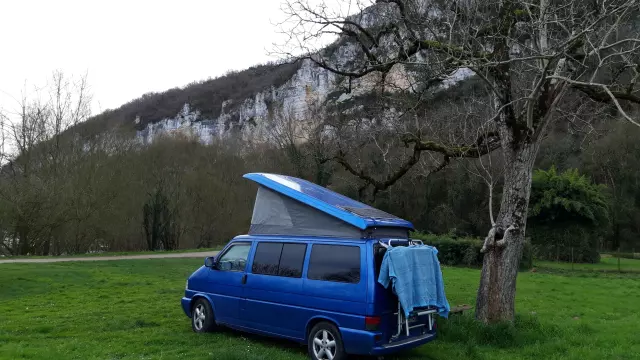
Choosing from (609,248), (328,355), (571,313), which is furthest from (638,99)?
(609,248)

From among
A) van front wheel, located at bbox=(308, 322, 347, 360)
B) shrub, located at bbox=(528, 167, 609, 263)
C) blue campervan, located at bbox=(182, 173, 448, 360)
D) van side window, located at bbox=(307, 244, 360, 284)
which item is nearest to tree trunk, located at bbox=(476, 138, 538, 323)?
blue campervan, located at bbox=(182, 173, 448, 360)

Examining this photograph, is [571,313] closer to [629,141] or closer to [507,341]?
[507,341]

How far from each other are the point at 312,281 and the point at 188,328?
327 cm

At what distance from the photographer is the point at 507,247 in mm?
8695

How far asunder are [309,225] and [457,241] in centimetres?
2021

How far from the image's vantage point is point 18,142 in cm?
3145

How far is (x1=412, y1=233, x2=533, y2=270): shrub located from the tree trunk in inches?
658

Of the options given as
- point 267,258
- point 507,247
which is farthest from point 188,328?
point 507,247

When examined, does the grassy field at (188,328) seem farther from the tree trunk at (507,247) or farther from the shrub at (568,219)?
the shrub at (568,219)

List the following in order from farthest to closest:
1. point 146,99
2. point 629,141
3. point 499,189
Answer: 1. point 146,99
2. point 499,189
3. point 629,141

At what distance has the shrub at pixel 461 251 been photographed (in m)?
24.7

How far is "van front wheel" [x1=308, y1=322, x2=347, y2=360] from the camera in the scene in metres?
6.39

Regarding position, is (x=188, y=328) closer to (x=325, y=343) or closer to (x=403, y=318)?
(x=325, y=343)

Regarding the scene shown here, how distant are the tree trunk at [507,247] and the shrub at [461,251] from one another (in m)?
16.7
